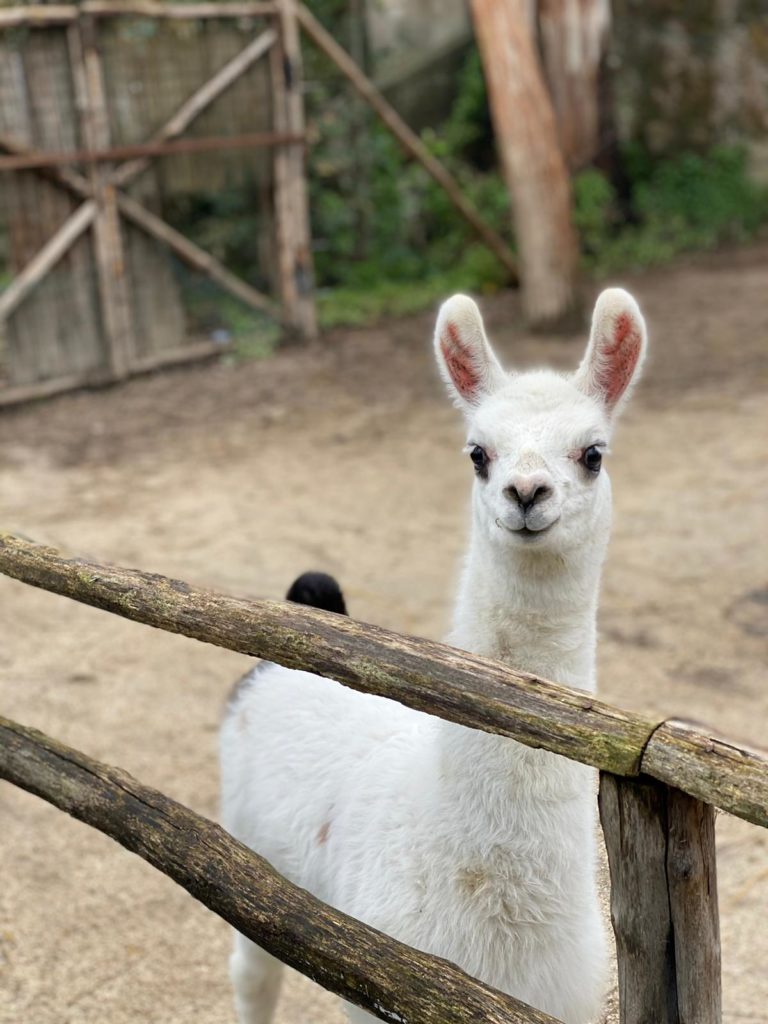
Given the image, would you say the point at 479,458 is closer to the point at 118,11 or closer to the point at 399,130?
the point at 118,11

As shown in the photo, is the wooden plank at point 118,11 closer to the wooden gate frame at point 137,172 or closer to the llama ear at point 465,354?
the wooden gate frame at point 137,172

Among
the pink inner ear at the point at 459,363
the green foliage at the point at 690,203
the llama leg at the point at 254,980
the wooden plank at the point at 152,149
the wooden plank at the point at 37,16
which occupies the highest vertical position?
the wooden plank at the point at 37,16

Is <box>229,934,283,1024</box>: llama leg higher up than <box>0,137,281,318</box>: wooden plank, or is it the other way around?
<box>0,137,281,318</box>: wooden plank

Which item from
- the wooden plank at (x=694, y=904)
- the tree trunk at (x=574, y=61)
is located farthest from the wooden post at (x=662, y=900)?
the tree trunk at (x=574, y=61)

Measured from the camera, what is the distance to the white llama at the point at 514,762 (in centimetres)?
239

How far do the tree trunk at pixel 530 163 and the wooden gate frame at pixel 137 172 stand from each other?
1599 mm

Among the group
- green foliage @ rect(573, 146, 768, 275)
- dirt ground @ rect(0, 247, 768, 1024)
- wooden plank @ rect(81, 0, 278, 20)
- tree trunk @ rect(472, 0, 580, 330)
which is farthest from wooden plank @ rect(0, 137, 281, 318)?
green foliage @ rect(573, 146, 768, 275)

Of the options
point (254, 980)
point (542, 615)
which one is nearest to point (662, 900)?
point (542, 615)

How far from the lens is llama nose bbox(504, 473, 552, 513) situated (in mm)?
2305

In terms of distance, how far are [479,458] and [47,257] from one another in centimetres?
730

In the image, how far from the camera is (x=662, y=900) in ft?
6.42

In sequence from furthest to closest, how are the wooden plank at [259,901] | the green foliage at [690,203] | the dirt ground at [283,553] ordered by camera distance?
the green foliage at [690,203] < the dirt ground at [283,553] < the wooden plank at [259,901]

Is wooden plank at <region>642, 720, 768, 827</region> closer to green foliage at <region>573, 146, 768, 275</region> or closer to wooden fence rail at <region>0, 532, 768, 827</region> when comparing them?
wooden fence rail at <region>0, 532, 768, 827</region>

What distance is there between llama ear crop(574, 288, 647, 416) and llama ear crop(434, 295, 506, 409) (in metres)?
0.19
